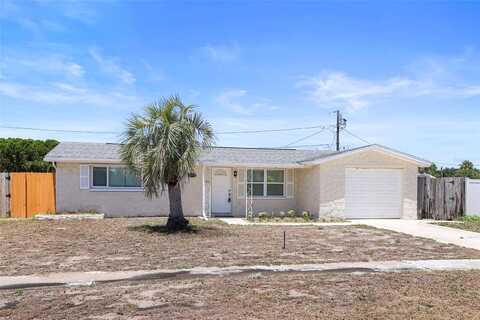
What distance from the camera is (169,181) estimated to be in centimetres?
1460

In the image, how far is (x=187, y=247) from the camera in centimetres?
1159

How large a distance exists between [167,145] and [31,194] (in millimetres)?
9153

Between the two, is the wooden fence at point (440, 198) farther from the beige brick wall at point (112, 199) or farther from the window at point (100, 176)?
the window at point (100, 176)

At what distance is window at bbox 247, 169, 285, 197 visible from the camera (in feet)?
70.1

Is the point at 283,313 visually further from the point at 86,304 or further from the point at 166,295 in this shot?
the point at 86,304

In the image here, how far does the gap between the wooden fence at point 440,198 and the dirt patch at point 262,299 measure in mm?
Result: 13736

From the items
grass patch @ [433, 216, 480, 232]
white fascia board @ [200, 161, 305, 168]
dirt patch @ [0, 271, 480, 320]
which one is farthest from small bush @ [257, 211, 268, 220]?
dirt patch @ [0, 271, 480, 320]

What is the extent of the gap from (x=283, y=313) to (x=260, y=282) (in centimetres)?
178

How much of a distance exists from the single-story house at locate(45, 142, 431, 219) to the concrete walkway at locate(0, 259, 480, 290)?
1029 cm

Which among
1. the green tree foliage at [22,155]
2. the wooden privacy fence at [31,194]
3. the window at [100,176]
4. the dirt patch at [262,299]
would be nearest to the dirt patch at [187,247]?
the dirt patch at [262,299]

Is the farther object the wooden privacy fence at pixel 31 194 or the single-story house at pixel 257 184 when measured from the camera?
the single-story house at pixel 257 184

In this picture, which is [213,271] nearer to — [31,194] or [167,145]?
[167,145]

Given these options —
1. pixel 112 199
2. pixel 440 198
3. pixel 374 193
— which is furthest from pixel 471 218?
pixel 112 199

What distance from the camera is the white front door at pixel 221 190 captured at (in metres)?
21.1
